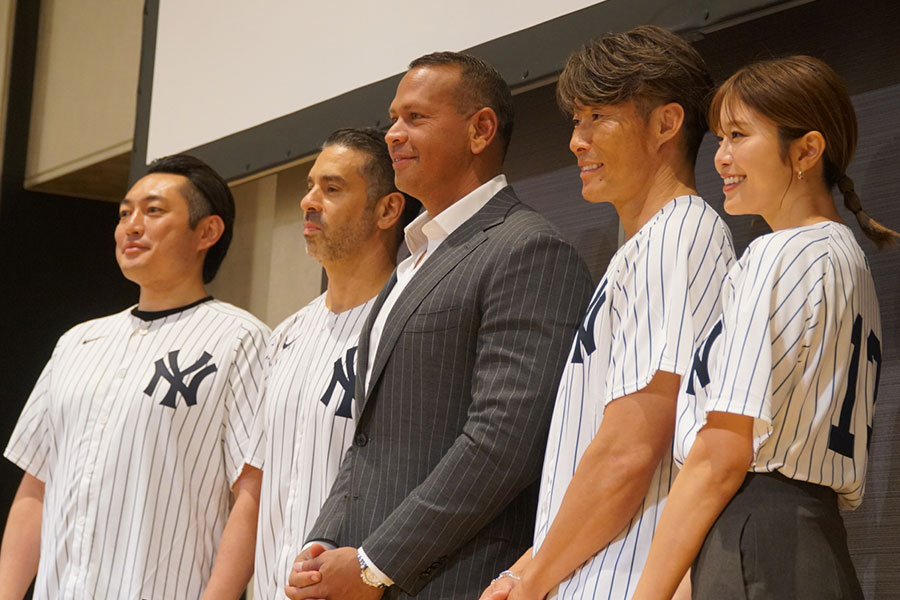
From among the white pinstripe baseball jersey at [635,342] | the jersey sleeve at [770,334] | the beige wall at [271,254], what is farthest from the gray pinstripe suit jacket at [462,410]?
the beige wall at [271,254]

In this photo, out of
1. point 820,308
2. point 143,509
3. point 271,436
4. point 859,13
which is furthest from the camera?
point 143,509

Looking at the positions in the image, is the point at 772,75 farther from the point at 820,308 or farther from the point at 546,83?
the point at 546,83

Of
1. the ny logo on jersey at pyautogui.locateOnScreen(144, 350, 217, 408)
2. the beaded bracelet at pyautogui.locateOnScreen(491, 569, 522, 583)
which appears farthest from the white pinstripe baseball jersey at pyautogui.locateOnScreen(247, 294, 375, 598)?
the beaded bracelet at pyautogui.locateOnScreen(491, 569, 522, 583)

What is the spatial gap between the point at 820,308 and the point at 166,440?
178 cm

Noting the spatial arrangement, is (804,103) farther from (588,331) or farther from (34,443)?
(34,443)

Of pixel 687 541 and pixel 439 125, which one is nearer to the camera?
pixel 687 541

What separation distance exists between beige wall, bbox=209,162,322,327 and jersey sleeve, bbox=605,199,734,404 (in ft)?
6.55

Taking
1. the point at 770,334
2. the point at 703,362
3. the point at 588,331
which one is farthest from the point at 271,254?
the point at 770,334

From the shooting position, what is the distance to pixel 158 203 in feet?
10.1

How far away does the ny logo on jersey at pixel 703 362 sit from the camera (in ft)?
5.31

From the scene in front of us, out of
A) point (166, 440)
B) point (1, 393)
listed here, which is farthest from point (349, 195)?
point (1, 393)

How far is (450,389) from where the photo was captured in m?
2.07

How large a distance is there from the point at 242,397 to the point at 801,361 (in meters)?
1.67

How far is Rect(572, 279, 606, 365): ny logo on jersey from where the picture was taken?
1853 mm
